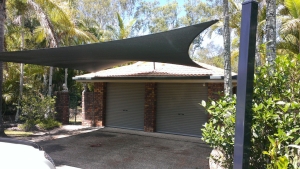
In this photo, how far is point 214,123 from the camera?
3.38 meters

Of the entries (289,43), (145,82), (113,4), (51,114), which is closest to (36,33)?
(51,114)

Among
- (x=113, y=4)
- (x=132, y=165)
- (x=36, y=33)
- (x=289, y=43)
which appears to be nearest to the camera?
(x=132, y=165)

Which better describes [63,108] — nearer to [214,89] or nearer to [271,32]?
[214,89]

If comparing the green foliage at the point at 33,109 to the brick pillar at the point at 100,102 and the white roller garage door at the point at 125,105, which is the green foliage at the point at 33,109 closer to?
the brick pillar at the point at 100,102

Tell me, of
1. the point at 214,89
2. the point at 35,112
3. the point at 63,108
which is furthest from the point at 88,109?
the point at 214,89

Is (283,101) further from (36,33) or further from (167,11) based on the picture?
(167,11)

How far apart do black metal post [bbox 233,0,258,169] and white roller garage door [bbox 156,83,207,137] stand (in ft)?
23.4

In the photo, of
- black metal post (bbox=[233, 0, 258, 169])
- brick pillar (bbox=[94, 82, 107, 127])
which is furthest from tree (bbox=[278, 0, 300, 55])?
black metal post (bbox=[233, 0, 258, 169])

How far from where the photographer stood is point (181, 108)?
10.4m

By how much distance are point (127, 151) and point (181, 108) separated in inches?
142

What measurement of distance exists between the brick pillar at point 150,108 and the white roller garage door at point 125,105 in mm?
364

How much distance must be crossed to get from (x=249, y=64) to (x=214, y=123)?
0.98 m

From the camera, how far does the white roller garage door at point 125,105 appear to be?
37.0 ft

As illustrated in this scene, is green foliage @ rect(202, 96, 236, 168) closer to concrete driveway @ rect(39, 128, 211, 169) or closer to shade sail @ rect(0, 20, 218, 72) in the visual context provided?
shade sail @ rect(0, 20, 218, 72)
